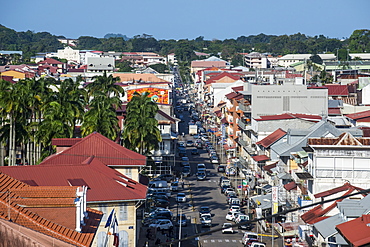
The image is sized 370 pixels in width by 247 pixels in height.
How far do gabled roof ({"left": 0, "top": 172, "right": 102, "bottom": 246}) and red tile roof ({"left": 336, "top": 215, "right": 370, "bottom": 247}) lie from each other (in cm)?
1196

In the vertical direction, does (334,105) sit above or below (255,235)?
above

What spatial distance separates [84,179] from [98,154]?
816 cm

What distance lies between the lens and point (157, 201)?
217 ft

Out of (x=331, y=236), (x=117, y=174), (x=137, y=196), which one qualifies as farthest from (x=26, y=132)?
(x=331, y=236)

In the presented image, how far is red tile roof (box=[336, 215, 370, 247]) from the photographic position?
107 feet

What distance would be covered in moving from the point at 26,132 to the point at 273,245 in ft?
102

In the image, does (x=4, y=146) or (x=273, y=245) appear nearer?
(x=273, y=245)

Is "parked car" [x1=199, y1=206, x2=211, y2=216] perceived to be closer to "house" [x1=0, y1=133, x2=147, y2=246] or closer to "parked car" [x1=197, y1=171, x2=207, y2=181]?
"house" [x1=0, y1=133, x2=147, y2=246]

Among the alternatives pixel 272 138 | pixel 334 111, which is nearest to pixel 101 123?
pixel 272 138

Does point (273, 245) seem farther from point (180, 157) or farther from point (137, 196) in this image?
point (180, 157)

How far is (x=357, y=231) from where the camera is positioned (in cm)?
3456

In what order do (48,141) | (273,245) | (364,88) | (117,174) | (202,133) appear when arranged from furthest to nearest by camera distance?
1. (202,133)
2. (364,88)
3. (48,141)
4. (273,245)
5. (117,174)

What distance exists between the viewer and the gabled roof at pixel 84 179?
1592 inches

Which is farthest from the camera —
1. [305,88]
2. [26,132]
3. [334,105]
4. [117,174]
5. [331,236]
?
[334,105]
